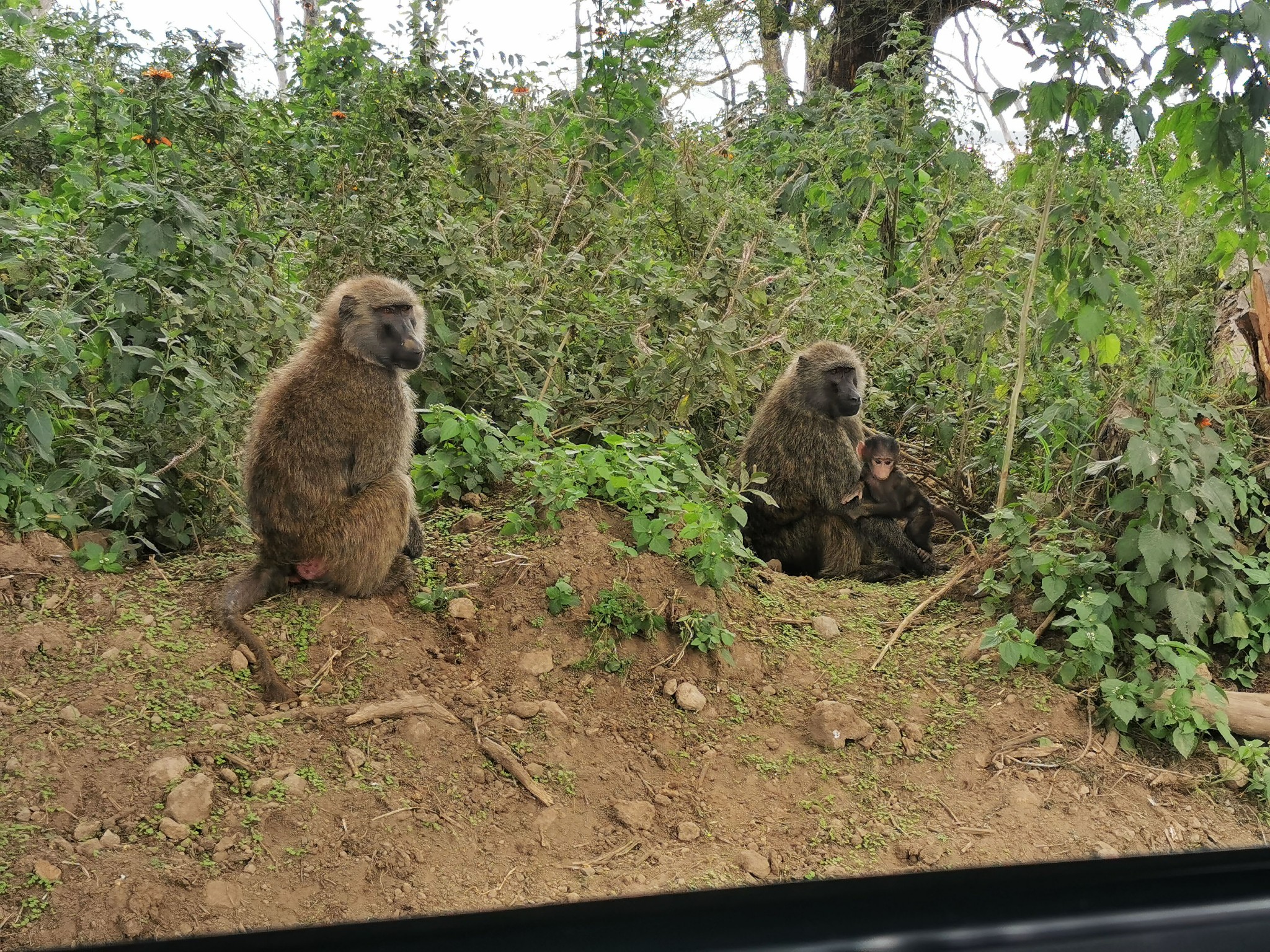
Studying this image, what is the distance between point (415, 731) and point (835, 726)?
1254mm

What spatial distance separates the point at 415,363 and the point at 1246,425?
3.04 metres

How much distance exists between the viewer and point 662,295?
4.84m

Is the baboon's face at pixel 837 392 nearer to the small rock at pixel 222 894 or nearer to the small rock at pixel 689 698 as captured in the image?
the small rock at pixel 689 698

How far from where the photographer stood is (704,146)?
257 inches

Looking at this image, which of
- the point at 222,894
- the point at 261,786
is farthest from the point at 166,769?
the point at 222,894

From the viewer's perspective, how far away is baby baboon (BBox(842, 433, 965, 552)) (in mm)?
4770

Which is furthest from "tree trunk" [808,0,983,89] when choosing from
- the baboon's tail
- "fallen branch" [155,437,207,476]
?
the baboon's tail

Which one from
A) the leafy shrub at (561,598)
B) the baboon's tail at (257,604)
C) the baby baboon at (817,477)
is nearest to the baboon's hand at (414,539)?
the baboon's tail at (257,604)

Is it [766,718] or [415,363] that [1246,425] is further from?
[415,363]

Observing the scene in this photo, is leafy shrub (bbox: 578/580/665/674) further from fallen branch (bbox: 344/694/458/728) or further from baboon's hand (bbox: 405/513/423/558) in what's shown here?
baboon's hand (bbox: 405/513/423/558)

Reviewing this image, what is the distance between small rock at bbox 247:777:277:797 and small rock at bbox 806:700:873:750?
1.56m

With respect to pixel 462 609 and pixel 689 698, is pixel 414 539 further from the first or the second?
pixel 689 698

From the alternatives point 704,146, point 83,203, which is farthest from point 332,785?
point 704,146

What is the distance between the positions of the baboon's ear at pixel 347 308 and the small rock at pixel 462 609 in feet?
3.35
